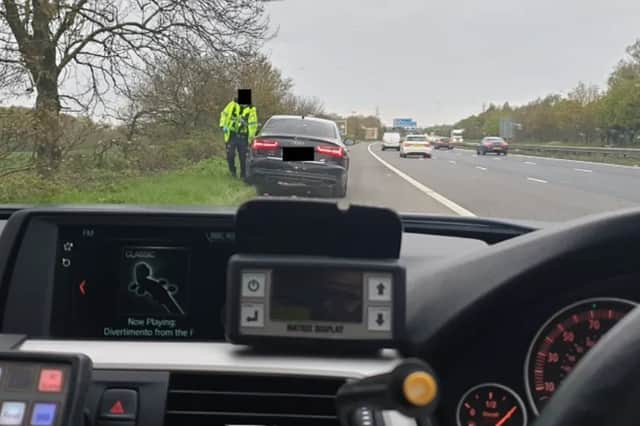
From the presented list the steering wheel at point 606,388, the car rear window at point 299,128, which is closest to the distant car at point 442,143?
the car rear window at point 299,128

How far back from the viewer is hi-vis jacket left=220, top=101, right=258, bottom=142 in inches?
543

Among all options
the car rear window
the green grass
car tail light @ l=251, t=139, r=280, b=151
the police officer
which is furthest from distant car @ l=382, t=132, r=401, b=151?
car tail light @ l=251, t=139, r=280, b=151

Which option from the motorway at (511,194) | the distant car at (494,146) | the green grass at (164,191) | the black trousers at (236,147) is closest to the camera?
the green grass at (164,191)

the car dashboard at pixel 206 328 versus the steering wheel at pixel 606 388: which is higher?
the steering wheel at pixel 606 388

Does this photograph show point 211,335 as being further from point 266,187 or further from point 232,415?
point 266,187

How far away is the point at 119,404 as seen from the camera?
2.45 metres

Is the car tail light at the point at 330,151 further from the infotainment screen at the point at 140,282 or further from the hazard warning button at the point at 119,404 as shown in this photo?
the hazard warning button at the point at 119,404

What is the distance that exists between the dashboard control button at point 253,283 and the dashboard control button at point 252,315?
0.03 m

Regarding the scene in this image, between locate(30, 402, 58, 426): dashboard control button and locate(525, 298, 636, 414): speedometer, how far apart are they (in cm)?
121

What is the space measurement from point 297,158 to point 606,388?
9.99 metres

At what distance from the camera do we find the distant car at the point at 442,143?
211 ft

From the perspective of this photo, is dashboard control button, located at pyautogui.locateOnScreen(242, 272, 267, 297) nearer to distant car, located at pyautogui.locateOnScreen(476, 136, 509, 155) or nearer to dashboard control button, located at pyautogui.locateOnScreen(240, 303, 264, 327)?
dashboard control button, located at pyautogui.locateOnScreen(240, 303, 264, 327)

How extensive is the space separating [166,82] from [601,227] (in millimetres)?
17664

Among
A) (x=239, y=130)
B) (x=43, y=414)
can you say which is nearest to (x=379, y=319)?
(x=43, y=414)
